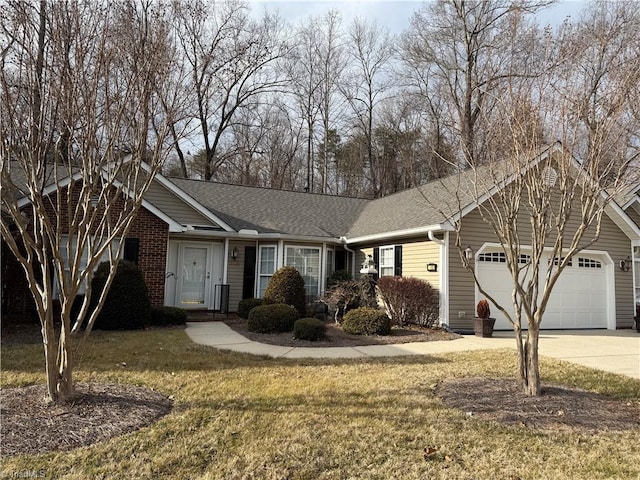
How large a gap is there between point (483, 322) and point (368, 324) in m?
2.83

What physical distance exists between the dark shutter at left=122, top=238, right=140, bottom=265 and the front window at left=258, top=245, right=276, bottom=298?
3.67m

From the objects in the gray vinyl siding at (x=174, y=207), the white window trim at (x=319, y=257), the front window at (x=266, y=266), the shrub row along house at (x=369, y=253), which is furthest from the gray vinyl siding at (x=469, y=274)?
the gray vinyl siding at (x=174, y=207)

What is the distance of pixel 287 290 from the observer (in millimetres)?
11016

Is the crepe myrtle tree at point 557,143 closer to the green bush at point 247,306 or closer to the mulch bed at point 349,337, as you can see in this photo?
the mulch bed at point 349,337

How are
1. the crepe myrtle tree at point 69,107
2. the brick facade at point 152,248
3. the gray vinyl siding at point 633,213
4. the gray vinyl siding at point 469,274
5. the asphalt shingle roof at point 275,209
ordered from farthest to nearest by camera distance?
the gray vinyl siding at point 633,213
the asphalt shingle roof at point 275,209
the brick facade at point 152,248
the gray vinyl siding at point 469,274
the crepe myrtle tree at point 69,107

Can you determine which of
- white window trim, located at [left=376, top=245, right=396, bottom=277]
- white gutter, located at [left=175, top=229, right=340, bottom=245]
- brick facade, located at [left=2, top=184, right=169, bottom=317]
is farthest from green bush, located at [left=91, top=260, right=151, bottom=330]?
white window trim, located at [left=376, top=245, right=396, bottom=277]

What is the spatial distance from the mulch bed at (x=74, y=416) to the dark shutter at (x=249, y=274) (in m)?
8.29

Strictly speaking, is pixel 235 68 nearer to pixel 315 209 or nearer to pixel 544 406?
pixel 315 209

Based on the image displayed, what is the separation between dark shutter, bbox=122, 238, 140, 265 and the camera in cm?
1111

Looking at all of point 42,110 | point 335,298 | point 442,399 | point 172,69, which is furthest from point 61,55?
point 335,298

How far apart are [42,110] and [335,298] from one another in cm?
831

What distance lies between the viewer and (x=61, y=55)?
13.8 feet

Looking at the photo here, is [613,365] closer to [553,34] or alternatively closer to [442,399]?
[442,399]

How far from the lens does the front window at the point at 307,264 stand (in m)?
13.4
